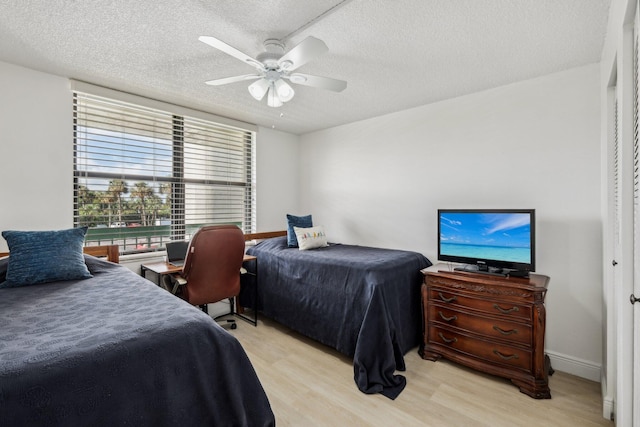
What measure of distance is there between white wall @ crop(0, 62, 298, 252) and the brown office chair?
1110 mm

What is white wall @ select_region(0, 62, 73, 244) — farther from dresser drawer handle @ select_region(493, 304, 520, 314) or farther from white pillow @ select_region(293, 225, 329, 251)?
dresser drawer handle @ select_region(493, 304, 520, 314)

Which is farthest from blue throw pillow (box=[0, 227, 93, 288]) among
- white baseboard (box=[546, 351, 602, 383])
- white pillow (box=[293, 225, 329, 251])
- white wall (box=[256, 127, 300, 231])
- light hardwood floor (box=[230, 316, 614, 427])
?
white baseboard (box=[546, 351, 602, 383])

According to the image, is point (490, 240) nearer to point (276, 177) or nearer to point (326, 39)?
point (326, 39)

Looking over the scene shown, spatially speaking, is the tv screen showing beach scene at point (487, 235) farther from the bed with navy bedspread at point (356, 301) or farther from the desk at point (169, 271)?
the desk at point (169, 271)

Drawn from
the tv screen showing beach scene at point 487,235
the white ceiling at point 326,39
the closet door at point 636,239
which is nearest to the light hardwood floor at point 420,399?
the closet door at point 636,239

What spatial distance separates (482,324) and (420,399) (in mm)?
756

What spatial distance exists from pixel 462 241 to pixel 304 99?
2.04 meters

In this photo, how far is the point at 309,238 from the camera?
3455 millimetres

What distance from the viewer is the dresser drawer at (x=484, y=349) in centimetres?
214

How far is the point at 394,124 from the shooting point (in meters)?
3.51

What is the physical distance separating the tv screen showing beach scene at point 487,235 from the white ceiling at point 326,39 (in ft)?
3.88

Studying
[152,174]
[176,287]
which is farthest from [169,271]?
[152,174]

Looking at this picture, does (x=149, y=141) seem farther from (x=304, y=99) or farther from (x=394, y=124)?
(x=394, y=124)

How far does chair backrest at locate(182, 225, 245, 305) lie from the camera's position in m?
2.66
